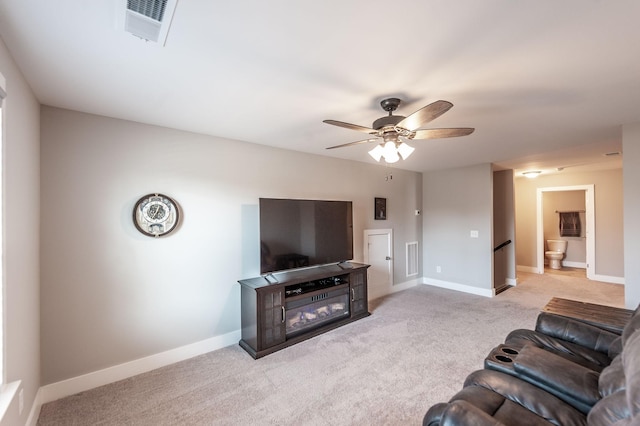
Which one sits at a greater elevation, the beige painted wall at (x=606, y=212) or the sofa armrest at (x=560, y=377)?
the beige painted wall at (x=606, y=212)

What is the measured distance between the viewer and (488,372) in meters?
1.62

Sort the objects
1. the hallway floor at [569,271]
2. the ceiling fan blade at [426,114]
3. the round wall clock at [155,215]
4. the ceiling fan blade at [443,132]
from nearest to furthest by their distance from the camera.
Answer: the ceiling fan blade at [426,114] < the ceiling fan blade at [443,132] < the round wall clock at [155,215] < the hallway floor at [569,271]

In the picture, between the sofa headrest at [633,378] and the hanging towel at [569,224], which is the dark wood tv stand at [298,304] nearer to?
Answer: the sofa headrest at [633,378]

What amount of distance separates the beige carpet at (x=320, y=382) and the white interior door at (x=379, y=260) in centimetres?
100

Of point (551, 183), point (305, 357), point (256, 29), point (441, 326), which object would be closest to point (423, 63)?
point (256, 29)

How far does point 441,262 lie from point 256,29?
212 inches

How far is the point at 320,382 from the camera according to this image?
7.96ft

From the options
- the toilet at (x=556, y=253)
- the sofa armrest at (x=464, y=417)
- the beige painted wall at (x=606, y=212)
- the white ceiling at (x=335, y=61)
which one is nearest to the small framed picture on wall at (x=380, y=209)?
the white ceiling at (x=335, y=61)

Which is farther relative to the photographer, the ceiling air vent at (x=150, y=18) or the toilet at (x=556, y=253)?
the toilet at (x=556, y=253)

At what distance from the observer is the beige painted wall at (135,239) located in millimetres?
2312

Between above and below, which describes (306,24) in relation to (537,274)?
above

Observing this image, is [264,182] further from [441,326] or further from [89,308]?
[441,326]

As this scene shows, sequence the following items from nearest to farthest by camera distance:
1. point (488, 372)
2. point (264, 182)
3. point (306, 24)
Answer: point (306, 24) < point (488, 372) < point (264, 182)

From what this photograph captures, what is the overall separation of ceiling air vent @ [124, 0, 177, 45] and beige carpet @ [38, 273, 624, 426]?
2486 millimetres
